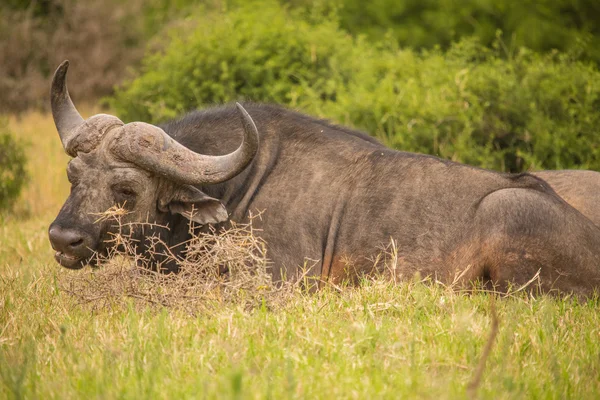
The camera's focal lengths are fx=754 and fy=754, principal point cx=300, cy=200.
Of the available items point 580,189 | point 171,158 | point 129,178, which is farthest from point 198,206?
point 580,189

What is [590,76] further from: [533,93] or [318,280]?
[318,280]

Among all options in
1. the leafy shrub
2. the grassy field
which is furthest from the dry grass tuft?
the leafy shrub

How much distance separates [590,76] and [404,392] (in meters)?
7.99

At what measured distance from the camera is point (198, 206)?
19.1ft

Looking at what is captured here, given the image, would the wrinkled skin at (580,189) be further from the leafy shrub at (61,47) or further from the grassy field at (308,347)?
the leafy shrub at (61,47)

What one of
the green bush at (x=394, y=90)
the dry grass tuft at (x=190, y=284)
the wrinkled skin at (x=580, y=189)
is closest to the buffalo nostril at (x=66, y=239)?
the dry grass tuft at (x=190, y=284)

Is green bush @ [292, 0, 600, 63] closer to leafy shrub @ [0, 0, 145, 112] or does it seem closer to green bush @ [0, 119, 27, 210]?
leafy shrub @ [0, 0, 145, 112]

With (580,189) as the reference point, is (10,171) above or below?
below

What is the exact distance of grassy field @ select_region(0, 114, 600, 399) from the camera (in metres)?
3.47

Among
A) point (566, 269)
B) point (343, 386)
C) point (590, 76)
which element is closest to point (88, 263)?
point (343, 386)

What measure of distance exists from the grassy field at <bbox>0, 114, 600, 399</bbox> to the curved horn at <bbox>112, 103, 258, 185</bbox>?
0.94 m

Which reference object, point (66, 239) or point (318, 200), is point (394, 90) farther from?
point (66, 239)

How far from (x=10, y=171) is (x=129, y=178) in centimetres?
557

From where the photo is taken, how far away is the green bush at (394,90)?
9.59 m
